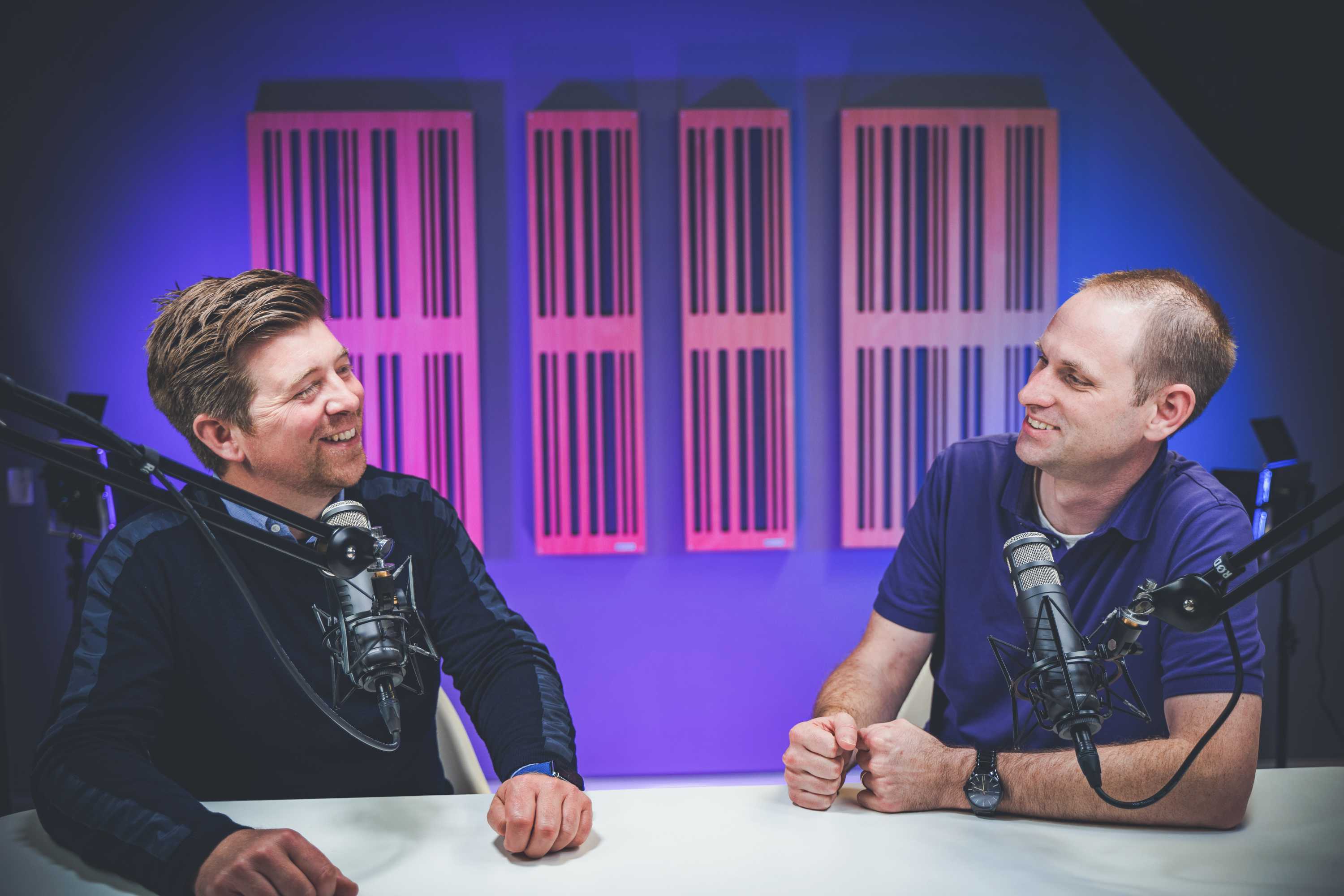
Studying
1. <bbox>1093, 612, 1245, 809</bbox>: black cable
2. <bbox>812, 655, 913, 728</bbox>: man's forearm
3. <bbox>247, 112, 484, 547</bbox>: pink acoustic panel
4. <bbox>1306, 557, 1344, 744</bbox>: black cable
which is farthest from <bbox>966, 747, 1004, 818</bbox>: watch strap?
<bbox>1306, 557, 1344, 744</bbox>: black cable

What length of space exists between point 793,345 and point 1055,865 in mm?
2212

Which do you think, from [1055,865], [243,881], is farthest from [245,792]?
[1055,865]

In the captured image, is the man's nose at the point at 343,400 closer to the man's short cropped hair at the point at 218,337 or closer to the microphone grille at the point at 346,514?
the man's short cropped hair at the point at 218,337

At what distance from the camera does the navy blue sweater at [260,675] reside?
52.8 inches

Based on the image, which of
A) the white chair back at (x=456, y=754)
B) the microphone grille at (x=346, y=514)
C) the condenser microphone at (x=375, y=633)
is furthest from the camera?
the white chair back at (x=456, y=754)

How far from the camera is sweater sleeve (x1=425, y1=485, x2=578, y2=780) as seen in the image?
1435 mm

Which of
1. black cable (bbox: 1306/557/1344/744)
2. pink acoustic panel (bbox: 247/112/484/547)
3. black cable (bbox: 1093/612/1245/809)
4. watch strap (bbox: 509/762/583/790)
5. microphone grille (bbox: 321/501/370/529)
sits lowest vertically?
black cable (bbox: 1306/557/1344/744)

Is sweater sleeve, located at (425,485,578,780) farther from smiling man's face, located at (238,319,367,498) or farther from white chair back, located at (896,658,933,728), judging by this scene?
white chair back, located at (896,658,933,728)

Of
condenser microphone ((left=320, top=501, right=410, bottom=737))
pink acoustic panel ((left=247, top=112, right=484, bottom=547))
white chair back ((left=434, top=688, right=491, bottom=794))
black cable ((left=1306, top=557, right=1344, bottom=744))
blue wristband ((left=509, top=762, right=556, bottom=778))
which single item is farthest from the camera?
black cable ((left=1306, top=557, right=1344, bottom=744))

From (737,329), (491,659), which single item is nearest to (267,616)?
Result: (491,659)

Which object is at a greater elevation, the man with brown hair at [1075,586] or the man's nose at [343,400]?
the man's nose at [343,400]

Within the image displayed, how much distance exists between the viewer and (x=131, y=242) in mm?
3064

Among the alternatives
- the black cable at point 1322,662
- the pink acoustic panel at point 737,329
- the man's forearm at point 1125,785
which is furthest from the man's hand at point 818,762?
the black cable at point 1322,662

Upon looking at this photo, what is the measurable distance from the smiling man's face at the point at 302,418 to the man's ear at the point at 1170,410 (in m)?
1.32
